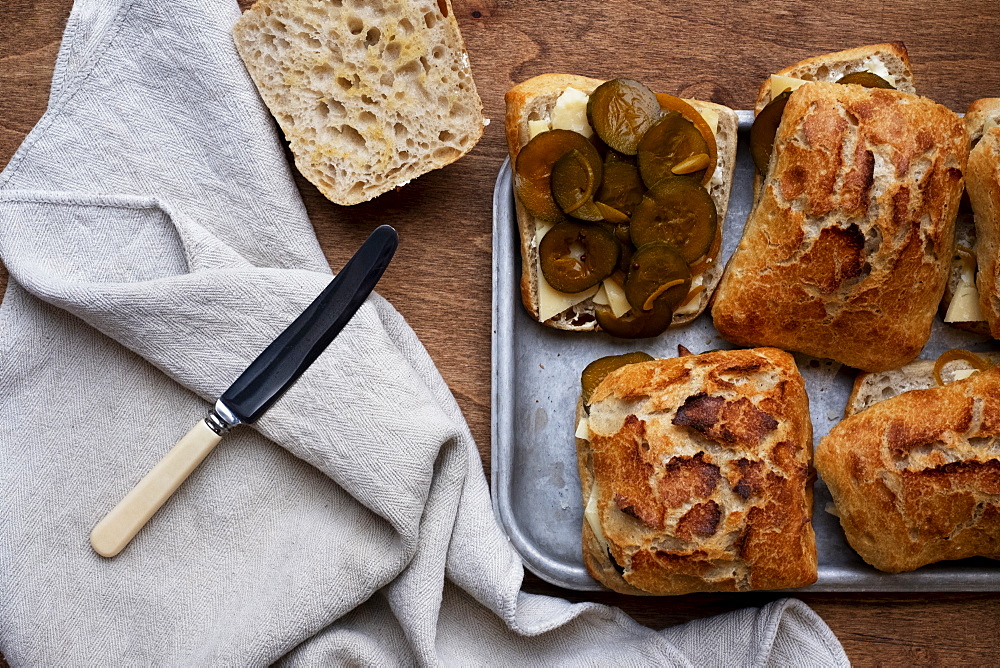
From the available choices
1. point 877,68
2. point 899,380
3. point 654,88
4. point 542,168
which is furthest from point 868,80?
point 542,168

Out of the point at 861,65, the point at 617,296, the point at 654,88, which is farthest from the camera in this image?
the point at 654,88

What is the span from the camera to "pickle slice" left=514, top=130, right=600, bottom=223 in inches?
91.7

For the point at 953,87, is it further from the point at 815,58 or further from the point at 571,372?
the point at 571,372

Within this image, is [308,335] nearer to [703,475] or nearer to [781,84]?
[703,475]

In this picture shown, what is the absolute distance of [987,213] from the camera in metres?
2.38

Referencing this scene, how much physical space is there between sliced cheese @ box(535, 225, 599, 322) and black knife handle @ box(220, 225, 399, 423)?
519 millimetres

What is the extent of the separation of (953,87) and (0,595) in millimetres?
3699

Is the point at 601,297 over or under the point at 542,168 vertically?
under

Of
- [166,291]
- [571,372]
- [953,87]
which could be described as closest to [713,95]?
[953,87]

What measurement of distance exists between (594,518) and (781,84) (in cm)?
157

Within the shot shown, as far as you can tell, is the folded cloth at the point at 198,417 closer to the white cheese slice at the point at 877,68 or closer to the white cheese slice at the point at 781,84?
the white cheese slice at the point at 781,84

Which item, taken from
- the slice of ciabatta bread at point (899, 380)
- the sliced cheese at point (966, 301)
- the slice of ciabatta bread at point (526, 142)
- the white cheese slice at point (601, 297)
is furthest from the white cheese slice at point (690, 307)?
the sliced cheese at point (966, 301)

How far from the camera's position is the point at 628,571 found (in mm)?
2275

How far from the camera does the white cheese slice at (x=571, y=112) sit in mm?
2373
